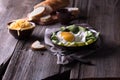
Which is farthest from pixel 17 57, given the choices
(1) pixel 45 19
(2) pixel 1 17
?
(2) pixel 1 17

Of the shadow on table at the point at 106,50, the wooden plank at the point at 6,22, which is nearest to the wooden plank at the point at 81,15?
the shadow on table at the point at 106,50

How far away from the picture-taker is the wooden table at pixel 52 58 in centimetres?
127

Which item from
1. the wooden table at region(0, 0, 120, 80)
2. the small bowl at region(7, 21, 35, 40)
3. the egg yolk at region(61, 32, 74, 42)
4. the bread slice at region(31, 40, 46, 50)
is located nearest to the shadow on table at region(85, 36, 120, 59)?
the wooden table at region(0, 0, 120, 80)

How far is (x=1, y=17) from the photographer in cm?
196

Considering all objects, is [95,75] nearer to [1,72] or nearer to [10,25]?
[1,72]

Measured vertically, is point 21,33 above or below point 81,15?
above

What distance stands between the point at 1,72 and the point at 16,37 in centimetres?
27

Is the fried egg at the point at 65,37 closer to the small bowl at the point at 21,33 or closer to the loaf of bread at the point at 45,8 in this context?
the small bowl at the point at 21,33

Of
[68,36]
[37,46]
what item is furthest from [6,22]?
[68,36]

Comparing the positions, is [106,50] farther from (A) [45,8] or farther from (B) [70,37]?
(A) [45,8]

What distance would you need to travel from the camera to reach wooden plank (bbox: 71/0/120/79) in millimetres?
1274

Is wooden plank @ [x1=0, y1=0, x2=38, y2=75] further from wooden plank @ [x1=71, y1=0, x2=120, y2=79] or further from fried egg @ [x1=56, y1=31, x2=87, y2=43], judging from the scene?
wooden plank @ [x1=71, y1=0, x2=120, y2=79]

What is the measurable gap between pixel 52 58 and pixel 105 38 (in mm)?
353

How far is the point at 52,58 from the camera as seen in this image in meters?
1.40
